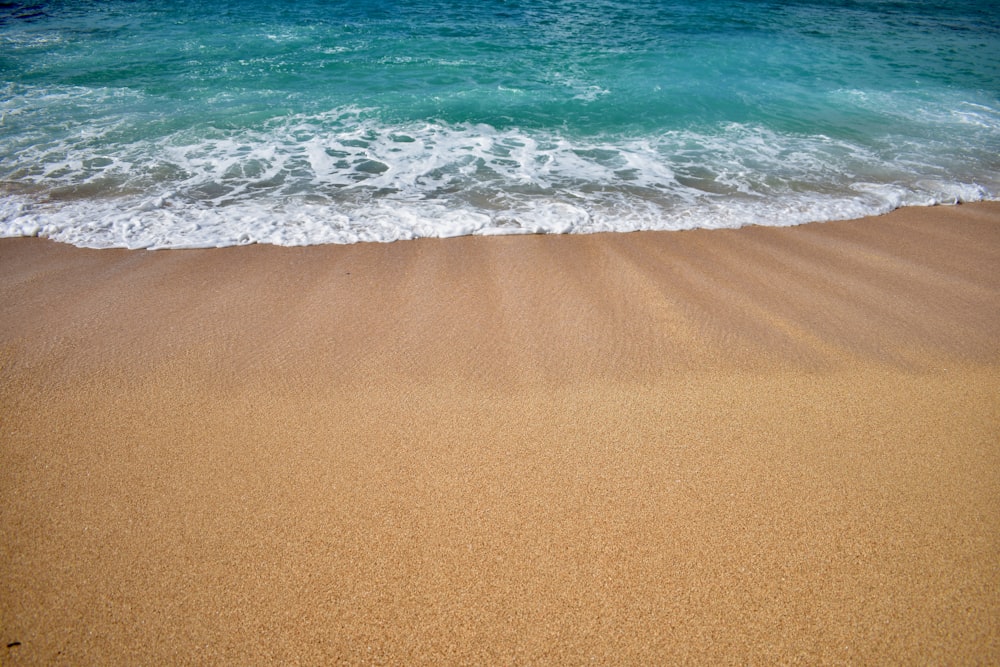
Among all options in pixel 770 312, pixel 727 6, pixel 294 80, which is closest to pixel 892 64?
pixel 727 6

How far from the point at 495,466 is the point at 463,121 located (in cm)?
578

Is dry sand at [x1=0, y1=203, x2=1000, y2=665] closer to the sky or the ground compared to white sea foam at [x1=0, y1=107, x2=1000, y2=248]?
closer to the ground

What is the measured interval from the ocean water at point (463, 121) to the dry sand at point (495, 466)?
1144 mm

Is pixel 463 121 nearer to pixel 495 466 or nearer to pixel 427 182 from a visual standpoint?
pixel 427 182

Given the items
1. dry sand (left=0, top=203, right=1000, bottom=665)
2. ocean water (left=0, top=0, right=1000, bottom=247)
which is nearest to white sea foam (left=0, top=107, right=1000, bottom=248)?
ocean water (left=0, top=0, right=1000, bottom=247)

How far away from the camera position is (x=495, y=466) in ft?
6.80

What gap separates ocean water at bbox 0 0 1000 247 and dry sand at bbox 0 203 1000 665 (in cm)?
114

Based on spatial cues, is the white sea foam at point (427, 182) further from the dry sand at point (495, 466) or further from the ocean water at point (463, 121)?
the dry sand at point (495, 466)

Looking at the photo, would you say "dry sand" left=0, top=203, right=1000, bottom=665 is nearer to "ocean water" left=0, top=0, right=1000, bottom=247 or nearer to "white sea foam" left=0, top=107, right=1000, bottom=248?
"white sea foam" left=0, top=107, right=1000, bottom=248

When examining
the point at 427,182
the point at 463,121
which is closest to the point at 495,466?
the point at 427,182

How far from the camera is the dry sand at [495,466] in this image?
5.11ft

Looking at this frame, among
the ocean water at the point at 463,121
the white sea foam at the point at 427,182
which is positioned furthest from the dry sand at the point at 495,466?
the ocean water at the point at 463,121

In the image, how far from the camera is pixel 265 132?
616 centimetres

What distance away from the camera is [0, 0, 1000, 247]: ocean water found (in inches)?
174
